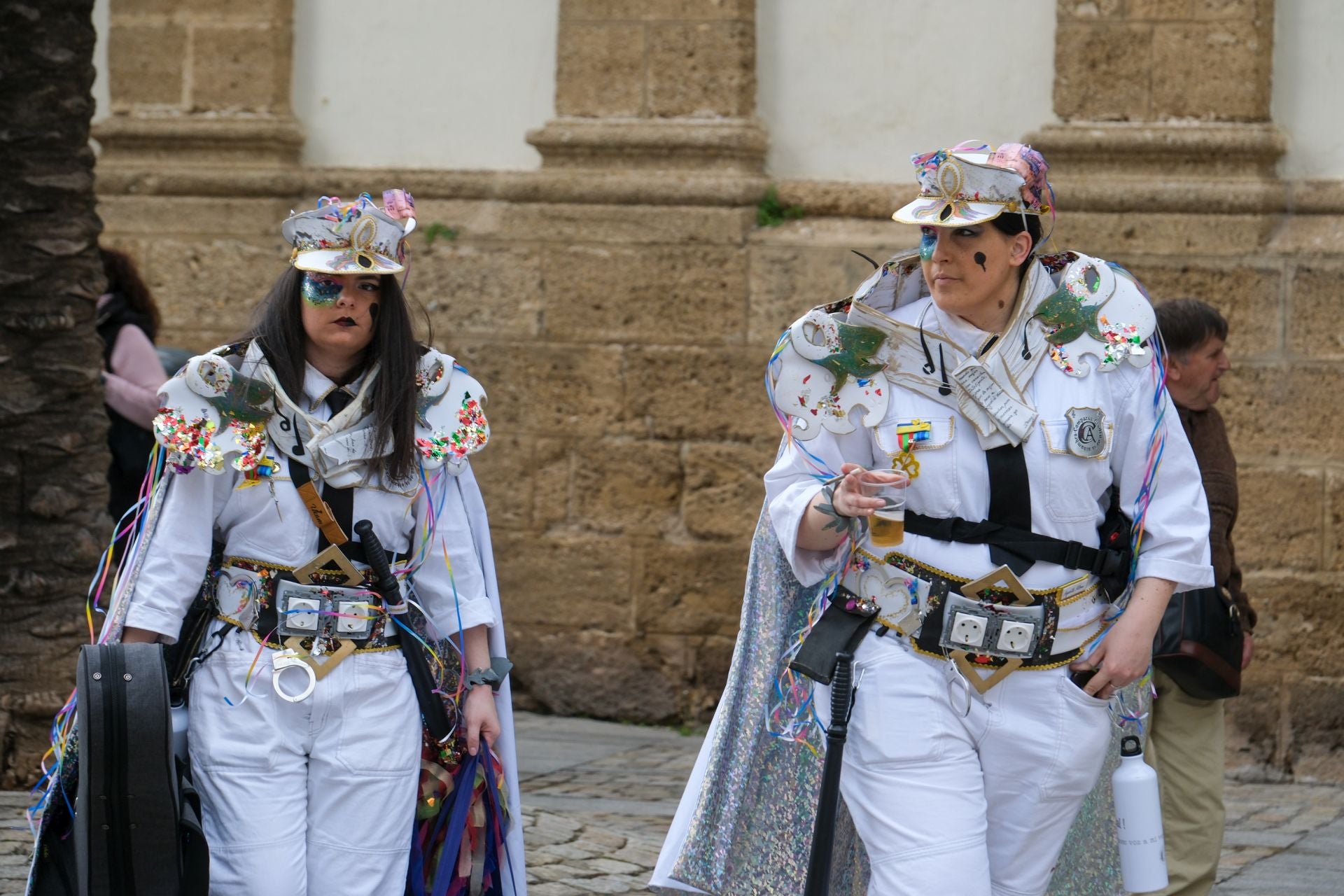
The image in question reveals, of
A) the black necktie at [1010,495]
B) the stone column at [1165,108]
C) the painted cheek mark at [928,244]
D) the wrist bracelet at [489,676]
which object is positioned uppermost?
the stone column at [1165,108]

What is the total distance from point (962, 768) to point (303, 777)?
4.18 feet

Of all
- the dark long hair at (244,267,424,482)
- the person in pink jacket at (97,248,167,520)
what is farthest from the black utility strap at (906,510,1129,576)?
the person in pink jacket at (97,248,167,520)

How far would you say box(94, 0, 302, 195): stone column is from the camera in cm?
829

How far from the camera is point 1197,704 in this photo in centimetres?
493

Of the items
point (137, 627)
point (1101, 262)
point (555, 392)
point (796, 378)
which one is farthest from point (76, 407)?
point (1101, 262)

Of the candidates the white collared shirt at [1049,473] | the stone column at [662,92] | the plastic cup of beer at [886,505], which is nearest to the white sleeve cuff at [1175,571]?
the white collared shirt at [1049,473]

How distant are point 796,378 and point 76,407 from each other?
320 cm

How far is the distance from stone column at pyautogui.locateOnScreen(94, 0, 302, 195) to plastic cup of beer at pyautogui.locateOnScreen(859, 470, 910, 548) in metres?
5.16

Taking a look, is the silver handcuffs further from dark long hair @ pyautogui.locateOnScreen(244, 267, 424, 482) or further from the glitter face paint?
the glitter face paint

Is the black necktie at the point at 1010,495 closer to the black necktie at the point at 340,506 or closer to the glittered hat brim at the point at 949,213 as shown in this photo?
the glittered hat brim at the point at 949,213

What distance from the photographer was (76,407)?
626 cm

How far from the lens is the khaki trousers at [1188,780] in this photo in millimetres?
4840

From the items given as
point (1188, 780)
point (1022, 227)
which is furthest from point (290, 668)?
point (1188, 780)

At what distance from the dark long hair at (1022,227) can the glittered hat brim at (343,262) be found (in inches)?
48.3
